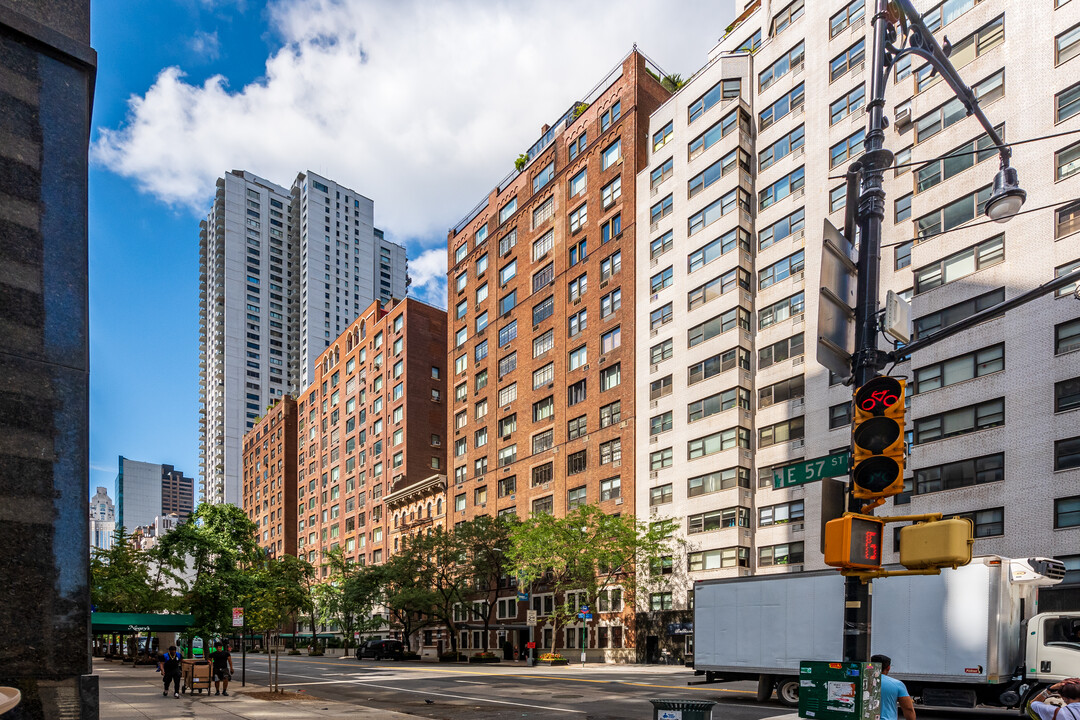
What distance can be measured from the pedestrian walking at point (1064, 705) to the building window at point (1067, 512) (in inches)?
1338

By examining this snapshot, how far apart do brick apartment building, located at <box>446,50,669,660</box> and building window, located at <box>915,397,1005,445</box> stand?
23.4 meters

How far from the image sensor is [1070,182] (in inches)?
1487

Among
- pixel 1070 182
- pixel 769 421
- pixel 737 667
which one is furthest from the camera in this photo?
pixel 769 421

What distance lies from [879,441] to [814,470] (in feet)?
4.38

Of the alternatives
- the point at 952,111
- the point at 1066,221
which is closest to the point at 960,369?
the point at 1066,221

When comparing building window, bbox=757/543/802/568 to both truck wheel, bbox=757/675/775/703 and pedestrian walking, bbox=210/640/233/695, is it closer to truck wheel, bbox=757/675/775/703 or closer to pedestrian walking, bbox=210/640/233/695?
truck wheel, bbox=757/675/775/703

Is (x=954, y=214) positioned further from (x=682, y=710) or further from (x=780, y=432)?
(x=682, y=710)

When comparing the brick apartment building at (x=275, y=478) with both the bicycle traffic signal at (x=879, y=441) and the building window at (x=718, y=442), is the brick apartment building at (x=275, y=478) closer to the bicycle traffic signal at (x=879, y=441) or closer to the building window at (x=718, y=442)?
the building window at (x=718, y=442)

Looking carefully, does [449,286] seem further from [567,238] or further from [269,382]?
[269,382]

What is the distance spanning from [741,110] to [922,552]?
55.6m

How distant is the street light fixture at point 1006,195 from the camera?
11047mm

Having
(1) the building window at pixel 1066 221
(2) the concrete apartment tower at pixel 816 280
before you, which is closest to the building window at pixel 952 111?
(2) the concrete apartment tower at pixel 816 280

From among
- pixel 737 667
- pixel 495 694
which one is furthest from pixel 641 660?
pixel 737 667

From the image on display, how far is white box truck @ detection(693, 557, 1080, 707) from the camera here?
18953mm
